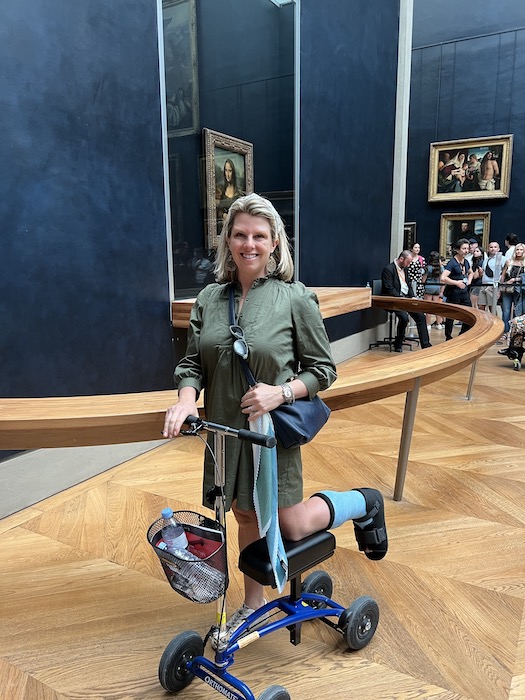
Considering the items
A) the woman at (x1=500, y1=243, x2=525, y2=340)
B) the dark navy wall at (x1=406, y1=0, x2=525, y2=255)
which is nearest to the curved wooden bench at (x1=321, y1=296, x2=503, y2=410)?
the woman at (x1=500, y1=243, x2=525, y2=340)

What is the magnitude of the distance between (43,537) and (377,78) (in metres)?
7.68

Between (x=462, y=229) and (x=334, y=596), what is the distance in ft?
40.0

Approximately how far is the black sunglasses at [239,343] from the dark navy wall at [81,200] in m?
1.94

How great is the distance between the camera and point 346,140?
284 inches

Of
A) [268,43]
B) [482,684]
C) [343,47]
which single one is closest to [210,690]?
[482,684]

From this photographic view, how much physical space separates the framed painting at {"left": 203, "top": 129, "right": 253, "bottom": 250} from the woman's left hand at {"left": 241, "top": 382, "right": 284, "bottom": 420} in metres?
3.27

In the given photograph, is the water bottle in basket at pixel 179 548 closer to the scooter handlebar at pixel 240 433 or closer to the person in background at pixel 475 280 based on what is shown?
the scooter handlebar at pixel 240 433

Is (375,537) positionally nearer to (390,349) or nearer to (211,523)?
(211,523)

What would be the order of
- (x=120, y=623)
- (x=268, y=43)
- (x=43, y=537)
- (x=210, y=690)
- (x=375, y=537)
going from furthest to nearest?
(x=268, y=43) → (x=43, y=537) → (x=120, y=623) → (x=375, y=537) → (x=210, y=690)


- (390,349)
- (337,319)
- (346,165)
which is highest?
(346,165)

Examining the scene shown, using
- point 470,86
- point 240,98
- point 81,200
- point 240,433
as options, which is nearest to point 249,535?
point 240,433

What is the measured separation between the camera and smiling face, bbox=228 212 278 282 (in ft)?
5.31

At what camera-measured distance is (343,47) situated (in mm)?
6848

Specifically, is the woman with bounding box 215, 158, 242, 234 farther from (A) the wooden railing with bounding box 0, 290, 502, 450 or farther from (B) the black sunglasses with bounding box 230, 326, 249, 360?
(B) the black sunglasses with bounding box 230, 326, 249, 360
